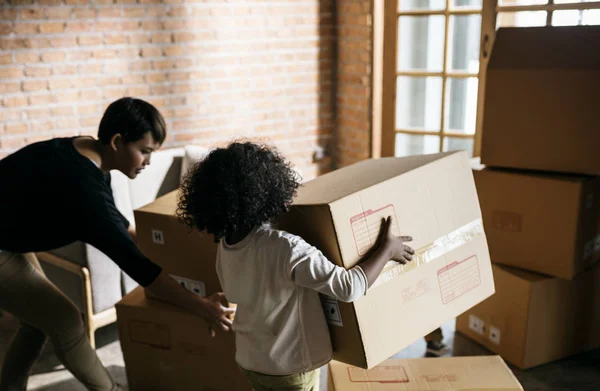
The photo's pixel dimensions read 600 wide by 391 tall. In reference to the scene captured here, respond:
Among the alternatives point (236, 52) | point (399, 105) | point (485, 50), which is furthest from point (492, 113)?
point (236, 52)

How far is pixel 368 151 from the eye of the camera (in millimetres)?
3809

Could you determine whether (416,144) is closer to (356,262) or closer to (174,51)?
(174,51)

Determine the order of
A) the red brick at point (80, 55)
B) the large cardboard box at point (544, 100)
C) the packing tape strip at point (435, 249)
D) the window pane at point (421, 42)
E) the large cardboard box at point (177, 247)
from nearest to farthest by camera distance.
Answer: the packing tape strip at point (435, 249) < the large cardboard box at point (177, 247) < the large cardboard box at point (544, 100) < the red brick at point (80, 55) < the window pane at point (421, 42)

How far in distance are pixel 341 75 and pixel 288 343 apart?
2.68 metres

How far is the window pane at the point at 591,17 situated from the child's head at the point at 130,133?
189 cm

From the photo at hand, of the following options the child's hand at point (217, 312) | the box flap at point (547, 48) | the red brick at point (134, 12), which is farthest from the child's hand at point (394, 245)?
the red brick at point (134, 12)

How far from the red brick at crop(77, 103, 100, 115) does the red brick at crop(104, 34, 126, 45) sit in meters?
0.32

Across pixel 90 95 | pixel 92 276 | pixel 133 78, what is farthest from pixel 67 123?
pixel 92 276

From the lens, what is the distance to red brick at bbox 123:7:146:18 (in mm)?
3123

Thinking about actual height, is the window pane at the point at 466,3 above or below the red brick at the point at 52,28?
above

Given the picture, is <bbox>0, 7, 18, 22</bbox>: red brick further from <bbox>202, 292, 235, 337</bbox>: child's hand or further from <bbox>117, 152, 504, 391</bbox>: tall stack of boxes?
<bbox>202, 292, 235, 337</bbox>: child's hand

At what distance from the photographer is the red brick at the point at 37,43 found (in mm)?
2882

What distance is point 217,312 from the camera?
5.71ft

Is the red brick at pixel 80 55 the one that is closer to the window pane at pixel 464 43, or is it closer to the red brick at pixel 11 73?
the red brick at pixel 11 73
